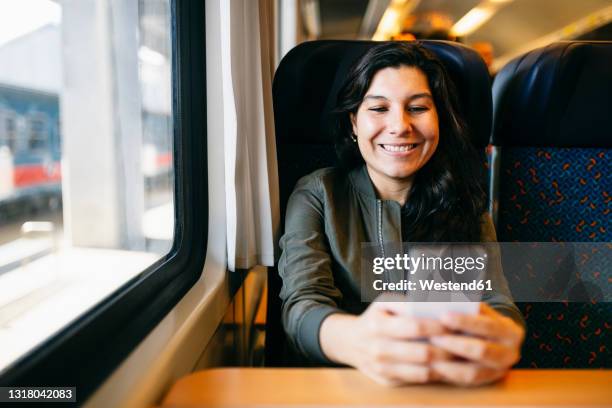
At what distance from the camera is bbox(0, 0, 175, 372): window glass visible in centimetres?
71

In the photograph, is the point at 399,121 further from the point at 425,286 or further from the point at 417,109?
the point at 425,286

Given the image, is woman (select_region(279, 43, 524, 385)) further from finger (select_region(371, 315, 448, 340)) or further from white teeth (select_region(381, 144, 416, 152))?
finger (select_region(371, 315, 448, 340))

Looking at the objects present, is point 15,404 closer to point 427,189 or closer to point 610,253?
point 427,189

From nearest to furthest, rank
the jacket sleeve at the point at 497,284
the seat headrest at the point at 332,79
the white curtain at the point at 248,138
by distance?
the jacket sleeve at the point at 497,284, the white curtain at the point at 248,138, the seat headrest at the point at 332,79

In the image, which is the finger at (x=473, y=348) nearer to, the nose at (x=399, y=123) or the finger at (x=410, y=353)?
the finger at (x=410, y=353)

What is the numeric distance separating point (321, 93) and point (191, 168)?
392 millimetres

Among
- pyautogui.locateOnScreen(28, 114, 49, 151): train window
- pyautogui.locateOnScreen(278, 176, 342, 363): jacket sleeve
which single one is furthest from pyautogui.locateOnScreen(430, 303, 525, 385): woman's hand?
pyautogui.locateOnScreen(28, 114, 49, 151): train window

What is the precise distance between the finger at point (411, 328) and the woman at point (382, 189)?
25 cm

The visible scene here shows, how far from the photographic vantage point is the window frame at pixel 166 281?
594 millimetres

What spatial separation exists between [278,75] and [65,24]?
A: 1.73 feet

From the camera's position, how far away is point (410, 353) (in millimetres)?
584

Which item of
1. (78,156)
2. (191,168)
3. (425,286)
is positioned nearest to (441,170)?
(425,286)

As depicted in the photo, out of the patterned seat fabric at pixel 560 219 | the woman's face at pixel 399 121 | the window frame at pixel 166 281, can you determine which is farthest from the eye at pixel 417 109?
the window frame at pixel 166 281

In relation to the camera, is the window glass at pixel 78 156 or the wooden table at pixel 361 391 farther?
the window glass at pixel 78 156
